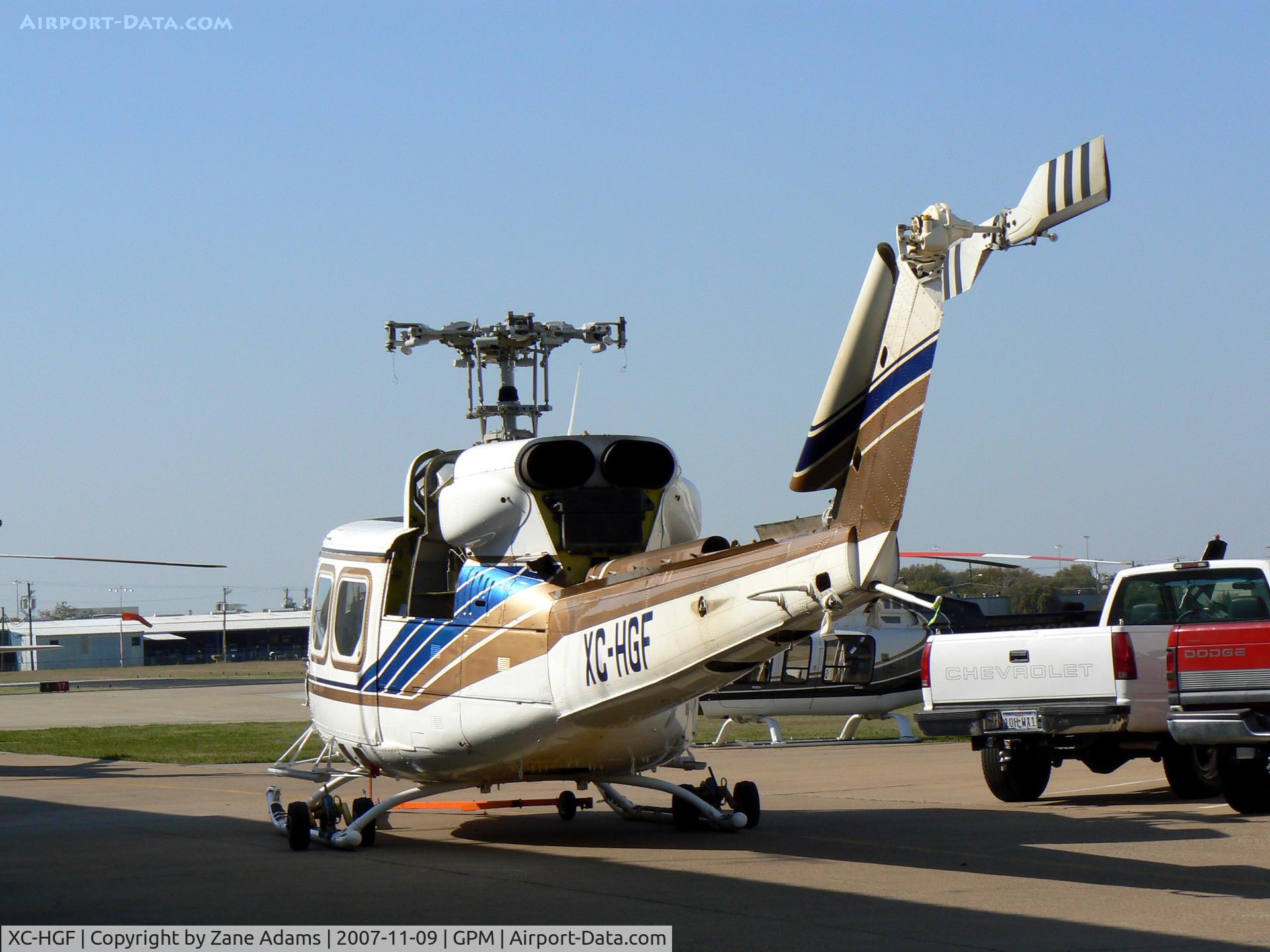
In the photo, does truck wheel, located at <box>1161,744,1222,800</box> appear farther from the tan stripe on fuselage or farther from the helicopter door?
the helicopter door

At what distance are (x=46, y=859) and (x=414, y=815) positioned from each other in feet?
11.8

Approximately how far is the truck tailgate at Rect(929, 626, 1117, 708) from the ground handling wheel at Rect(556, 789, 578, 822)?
3181mm

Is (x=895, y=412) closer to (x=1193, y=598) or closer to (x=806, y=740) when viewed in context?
(x=1193, y=598)

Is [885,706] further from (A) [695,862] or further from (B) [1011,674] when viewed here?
(A) [695,862]

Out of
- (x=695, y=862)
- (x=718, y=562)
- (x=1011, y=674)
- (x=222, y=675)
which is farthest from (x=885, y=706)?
(x=222, y=675)

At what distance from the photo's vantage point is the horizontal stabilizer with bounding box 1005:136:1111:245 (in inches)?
247

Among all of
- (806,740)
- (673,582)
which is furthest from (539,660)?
(806,740)

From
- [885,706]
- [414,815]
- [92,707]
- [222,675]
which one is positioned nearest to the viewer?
[414,815]

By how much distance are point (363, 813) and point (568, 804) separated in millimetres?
1904

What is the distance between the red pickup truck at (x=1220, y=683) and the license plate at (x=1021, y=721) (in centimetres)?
116

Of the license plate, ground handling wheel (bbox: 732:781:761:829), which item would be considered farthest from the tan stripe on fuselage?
the license plate

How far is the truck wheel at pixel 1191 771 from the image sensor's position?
1253cm

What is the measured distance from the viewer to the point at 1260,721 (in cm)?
1051

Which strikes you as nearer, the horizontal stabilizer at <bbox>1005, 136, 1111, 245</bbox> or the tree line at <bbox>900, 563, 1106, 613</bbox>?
the horizontal stabilizer at <bbox>1005, 136, 1111, 245</bbox>
